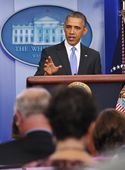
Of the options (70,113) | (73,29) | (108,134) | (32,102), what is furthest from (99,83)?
(70,113)

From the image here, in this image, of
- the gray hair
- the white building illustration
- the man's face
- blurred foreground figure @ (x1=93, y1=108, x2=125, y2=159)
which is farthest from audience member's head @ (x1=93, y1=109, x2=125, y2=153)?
the white building illustration

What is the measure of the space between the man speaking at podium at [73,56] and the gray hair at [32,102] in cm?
182

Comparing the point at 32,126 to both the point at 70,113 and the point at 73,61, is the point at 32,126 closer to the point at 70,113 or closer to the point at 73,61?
the point at 70,113

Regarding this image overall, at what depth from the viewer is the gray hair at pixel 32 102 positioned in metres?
1.39

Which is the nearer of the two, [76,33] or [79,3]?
[76,33]

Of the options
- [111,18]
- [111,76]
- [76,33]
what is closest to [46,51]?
[76,33]

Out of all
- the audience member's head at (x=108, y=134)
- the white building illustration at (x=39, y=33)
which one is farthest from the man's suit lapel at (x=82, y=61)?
the audience member's head at (x=108, y=134)

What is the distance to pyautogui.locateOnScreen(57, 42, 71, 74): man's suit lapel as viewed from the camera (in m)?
3.67

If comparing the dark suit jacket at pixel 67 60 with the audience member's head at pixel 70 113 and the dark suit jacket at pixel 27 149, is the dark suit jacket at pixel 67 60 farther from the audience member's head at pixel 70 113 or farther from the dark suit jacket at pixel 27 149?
the audience member's head at pixel 70 113

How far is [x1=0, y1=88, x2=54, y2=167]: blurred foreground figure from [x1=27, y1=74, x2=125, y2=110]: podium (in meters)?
1.36

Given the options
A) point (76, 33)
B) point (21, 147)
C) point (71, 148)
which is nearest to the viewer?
point (71, 148)

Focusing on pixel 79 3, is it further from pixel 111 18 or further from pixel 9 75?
pixel 9 75

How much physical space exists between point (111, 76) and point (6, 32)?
252 centimetres

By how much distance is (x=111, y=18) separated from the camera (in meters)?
5.23
